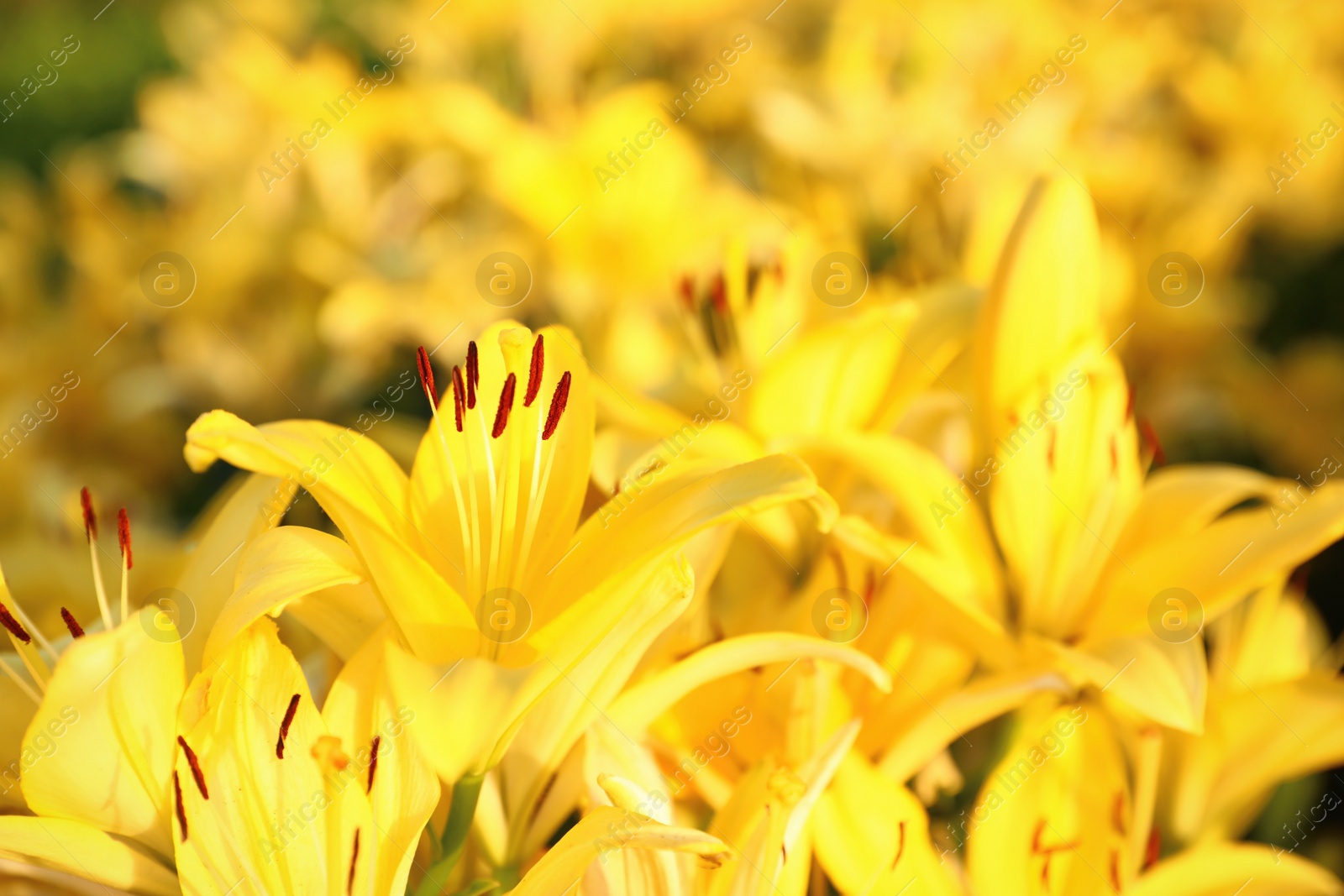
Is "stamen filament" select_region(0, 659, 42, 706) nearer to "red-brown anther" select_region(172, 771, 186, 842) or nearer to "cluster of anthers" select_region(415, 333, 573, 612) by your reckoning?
"red-brown anther" select_region(172, 771, 186, 842)

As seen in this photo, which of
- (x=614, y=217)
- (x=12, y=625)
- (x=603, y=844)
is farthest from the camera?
(x=614, y=217)

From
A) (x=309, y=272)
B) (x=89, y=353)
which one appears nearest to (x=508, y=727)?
(x=309, y=272)

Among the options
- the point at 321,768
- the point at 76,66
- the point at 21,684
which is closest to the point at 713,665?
the point at 321,768

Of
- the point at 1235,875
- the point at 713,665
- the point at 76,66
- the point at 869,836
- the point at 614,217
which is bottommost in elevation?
the point at 1235,875

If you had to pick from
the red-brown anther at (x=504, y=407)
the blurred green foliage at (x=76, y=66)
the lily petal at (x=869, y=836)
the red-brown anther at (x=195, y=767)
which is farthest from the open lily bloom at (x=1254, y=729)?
the blurred green foliage at (x=76, y=66)

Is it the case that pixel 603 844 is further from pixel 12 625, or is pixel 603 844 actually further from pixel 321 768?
pixel 12 625

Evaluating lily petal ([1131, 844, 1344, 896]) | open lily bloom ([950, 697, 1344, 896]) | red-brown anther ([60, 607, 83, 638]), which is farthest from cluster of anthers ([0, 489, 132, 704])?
lily petal ([1131, 844, 1344, 896])
